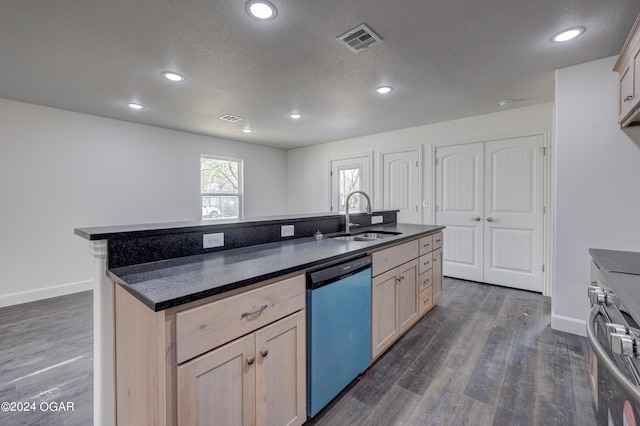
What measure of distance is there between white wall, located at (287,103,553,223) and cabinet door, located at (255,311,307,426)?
3609 millimetres

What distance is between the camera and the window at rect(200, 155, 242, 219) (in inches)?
202

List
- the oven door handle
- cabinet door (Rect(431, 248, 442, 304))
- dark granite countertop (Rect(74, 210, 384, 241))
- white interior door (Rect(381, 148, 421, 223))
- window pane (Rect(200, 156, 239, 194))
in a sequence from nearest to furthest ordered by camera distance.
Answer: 1. the oven door handle
2. dark granite countertop (Rect(74, 210, 384, 241))
3. cabinet door (Rect(431, 248, 442, 304))
4. white interior door (Rect(381, 148, 421, 223))
5. window pane (Rect(200, 156, 239, 194))

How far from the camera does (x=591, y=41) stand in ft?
6.82

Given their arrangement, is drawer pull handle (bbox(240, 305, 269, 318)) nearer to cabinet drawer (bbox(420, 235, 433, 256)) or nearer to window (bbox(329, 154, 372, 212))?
cabinet drawer (bbox(420, 235, 433, 256))

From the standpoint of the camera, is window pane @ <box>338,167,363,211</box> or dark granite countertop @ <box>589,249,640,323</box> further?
window pane @ <box>338,167,363,211</box>

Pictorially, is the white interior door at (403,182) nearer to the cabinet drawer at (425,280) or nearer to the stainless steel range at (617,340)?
the cabinet drawer at (425,280)

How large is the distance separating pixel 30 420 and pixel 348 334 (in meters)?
1.82

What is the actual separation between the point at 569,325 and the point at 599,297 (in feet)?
6.16

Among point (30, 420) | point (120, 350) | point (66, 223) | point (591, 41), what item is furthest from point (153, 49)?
point (591, 41)

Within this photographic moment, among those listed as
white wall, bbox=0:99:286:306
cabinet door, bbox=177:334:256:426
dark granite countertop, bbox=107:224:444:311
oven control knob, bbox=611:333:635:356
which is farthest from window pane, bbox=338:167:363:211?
Result: oven control knob, bbox=611:333:635:356

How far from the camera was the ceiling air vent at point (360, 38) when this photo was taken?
1.96 meters

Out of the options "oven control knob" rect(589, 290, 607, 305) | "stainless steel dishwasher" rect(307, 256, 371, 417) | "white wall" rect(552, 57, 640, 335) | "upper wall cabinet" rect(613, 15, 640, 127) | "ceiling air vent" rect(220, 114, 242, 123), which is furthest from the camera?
"ceiling air vent" rect(220, 114, 242, 123)

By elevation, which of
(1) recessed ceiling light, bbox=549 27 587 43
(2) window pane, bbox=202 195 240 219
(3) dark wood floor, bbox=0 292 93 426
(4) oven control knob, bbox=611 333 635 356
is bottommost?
(3) dark wood floor, bbox=0 292 93 426

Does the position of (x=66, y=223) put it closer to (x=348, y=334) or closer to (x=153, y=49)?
(x=153, y=49)
